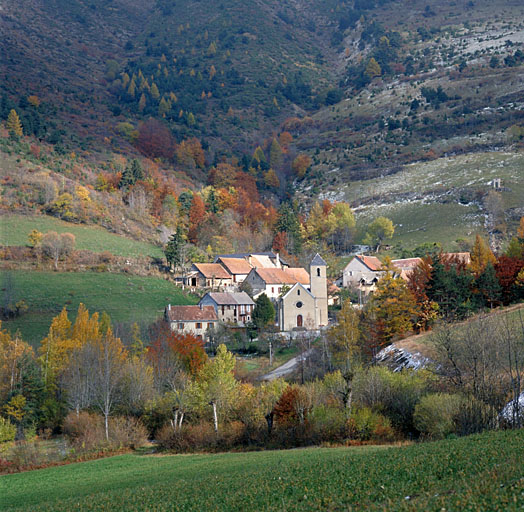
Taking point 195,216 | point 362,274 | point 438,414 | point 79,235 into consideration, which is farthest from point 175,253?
point 438,414

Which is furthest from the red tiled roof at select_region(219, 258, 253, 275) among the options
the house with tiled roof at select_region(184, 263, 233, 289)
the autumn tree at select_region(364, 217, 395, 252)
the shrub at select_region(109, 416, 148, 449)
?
the shrub at select_region(109, 416, 148, 449)

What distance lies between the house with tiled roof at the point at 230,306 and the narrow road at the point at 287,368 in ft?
47.0

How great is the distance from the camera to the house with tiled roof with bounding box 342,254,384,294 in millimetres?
83562

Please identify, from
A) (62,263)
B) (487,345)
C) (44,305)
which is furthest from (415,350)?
(62,263)

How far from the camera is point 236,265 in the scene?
90188 mm

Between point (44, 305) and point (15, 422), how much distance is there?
837 inches

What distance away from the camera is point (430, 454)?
1998 cm

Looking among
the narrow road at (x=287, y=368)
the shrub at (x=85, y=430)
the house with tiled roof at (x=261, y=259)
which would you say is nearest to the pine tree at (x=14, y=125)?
the house with tiled roof at (x=261, y=259)

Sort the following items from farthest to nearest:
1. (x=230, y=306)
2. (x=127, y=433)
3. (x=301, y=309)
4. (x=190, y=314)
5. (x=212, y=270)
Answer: (x=212, y=270)
(x=230, y=306)
(x=301, y=309)
(x=190, y=314)
(x=127, y=433)

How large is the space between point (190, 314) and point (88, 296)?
41.0ft

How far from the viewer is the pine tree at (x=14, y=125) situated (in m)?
123

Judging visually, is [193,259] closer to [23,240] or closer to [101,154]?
[23,240]

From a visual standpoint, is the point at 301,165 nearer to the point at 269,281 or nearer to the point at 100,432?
the point at 269,281

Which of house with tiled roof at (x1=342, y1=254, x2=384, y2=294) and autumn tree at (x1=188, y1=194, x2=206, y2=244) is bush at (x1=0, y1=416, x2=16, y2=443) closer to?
house with tiled roof at (x1=342, y1=254, x2=384, y2=294)
